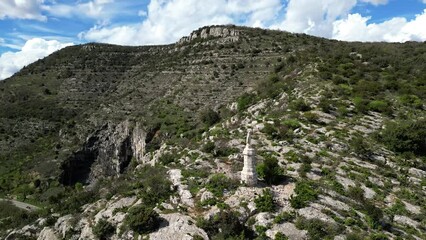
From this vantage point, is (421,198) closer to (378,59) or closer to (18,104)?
(378,59)

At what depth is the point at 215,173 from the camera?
24656mm

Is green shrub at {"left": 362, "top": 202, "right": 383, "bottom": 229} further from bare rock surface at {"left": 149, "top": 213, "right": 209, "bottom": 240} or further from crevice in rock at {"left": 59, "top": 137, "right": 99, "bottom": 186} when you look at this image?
crevice in rock at {"left": 59, "top": 137, "right": 99, "bottom": 186}

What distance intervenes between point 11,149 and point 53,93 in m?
26.1

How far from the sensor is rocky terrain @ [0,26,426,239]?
20.2 metres

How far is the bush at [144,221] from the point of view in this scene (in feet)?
66.1

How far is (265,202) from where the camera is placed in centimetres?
2014

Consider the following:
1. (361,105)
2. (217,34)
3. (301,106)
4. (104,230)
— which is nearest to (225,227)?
(104,230)

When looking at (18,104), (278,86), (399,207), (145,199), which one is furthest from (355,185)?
(18,104)

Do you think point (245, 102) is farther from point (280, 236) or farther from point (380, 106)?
point (280, 236)

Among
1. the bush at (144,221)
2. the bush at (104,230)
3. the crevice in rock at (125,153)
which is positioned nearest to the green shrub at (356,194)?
the bush at (144,221)

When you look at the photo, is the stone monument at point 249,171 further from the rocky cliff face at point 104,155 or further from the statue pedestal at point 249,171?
the rocky cliff face at point 104,155

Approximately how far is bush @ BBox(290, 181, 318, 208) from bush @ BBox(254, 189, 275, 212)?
1092 millimetres

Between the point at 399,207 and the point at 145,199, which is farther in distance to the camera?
the point at 145,199

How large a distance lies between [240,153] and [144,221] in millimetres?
9611
